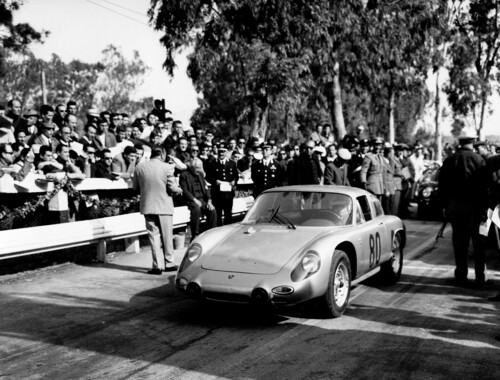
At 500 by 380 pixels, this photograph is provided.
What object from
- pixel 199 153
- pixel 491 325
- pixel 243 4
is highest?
pixel 243 4

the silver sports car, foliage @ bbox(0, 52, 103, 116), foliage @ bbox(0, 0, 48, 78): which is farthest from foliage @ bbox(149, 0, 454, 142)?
foliage @ bbox(0, 52, 103, 116)

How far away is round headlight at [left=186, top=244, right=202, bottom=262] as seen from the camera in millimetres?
6889

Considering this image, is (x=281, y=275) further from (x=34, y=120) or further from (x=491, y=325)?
(x=34, y=120)

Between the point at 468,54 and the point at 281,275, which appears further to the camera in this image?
the point at 468,54

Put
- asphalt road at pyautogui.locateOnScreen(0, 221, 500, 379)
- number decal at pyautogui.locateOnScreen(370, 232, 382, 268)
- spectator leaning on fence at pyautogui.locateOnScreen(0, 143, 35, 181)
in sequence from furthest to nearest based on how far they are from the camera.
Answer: spectator leaning on fence at pyautogui.locateOnScreen(0, 143, 35, 181), number decal at pyautogui.locateOnScreen(370, 232, 382, 268), asphalt road at pyautogui.locateOnScreen(0, 221, 500, 379)

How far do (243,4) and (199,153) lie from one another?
6.87 m

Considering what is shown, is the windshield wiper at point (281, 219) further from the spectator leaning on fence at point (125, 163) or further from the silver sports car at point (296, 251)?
the spectator leaning on fence at point (125, 163)

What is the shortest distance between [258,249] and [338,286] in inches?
38.1

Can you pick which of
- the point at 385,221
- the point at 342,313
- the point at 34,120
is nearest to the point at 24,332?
the point at 342,313

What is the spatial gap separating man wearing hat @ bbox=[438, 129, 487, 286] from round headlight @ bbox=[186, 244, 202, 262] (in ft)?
12.3

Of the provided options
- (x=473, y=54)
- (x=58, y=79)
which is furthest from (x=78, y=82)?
(x=473, y=54)

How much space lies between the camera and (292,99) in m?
20.2

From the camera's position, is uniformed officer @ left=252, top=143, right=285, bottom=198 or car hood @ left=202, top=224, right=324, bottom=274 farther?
uniformed officer @ left=252, top=143, right=285, bottom=198

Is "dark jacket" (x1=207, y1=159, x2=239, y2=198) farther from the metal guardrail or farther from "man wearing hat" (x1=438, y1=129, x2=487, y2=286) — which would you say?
"man wearing hat" (x1=438, y1=129, x2=487, y2=286)
